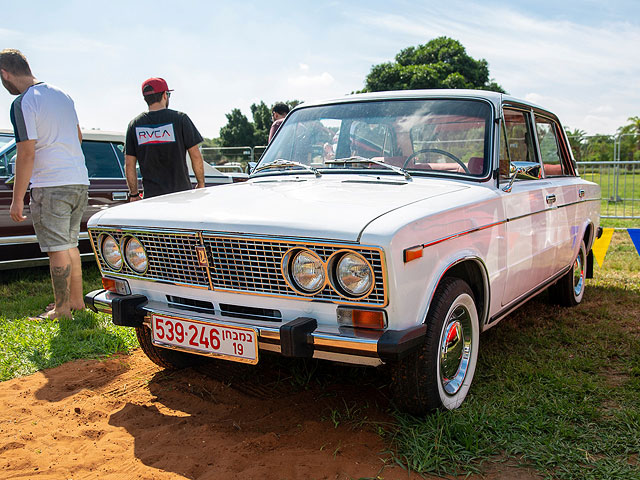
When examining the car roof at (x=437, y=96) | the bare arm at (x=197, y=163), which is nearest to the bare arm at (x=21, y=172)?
the bare arm at (x=197, y=163)

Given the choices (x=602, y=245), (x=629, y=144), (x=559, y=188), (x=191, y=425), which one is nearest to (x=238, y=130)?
(x=629, y=144)

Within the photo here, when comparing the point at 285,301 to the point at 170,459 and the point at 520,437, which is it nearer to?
the point at 170,459

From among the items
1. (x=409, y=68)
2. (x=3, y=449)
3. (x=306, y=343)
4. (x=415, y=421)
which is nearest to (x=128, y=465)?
(x=3, y=449)

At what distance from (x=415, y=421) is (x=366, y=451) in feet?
1.08

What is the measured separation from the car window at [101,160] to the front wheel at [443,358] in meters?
5.14

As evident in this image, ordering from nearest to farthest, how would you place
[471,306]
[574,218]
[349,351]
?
[349,351]
[471,306]
[574,218]

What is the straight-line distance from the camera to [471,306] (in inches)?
117

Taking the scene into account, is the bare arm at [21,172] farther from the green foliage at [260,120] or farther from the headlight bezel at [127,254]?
the green foliage at [260,120]

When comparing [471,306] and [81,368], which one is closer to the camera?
[471,306]

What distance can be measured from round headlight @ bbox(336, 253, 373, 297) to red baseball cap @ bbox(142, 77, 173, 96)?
3.16 metres

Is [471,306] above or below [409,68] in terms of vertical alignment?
below

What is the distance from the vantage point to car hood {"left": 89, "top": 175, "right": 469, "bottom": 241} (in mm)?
2424

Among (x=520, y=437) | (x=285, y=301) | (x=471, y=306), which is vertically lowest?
(x=520, y=437)

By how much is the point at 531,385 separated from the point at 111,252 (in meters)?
2.58
